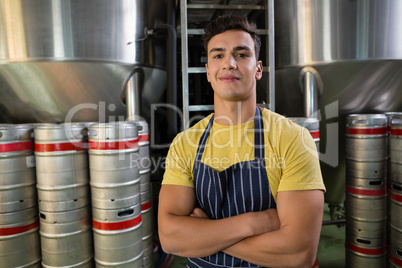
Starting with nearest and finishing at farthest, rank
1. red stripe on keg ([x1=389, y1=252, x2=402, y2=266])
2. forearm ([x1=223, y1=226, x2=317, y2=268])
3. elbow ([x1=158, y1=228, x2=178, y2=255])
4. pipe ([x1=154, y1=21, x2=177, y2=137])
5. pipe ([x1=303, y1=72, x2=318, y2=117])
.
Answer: forearm ([x1=223, y1=226, x2=317, y2=268]) < elbow ([x1=158, y1=228, x2=178, y2=255]) < red stripe on keg ([x1=389, y1=252, x2=402, y2=266]) < pipe ([x1=303, y1=72, x2=318, y2=117]) < pipe ([x1=154, y1=21, x2=177, y2=137])

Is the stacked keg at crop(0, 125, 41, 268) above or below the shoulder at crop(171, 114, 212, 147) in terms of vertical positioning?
below

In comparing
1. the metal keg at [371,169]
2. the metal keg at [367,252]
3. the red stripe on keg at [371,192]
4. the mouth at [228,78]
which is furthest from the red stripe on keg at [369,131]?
the mouth at [228,78]

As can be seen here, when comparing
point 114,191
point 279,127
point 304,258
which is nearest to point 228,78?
point 279,127

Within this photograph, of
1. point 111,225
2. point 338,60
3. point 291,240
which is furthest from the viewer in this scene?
point 338,60

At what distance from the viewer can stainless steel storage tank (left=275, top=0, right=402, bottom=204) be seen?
2842 millimetres

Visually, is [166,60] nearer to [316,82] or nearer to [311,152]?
[316,82]

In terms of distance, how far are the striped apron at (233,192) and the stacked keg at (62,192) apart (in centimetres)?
131

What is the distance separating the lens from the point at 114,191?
7.22 feet

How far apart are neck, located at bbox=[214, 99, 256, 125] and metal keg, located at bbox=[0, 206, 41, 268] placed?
1794 mm

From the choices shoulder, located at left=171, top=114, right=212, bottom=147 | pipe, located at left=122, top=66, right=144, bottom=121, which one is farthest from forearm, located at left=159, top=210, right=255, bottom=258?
pipe, located at left=122, top=66, right=144, bottom=121

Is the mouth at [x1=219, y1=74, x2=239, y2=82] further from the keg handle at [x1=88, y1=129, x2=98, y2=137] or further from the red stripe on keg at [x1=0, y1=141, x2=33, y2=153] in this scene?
the red stripe on keg at [x1=0, y1=141, x2=33, y2=153]

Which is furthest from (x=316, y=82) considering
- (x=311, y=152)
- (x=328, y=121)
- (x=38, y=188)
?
(x=38, y=188)

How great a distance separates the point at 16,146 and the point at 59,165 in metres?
0.34

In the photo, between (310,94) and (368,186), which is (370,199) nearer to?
(368,186)
